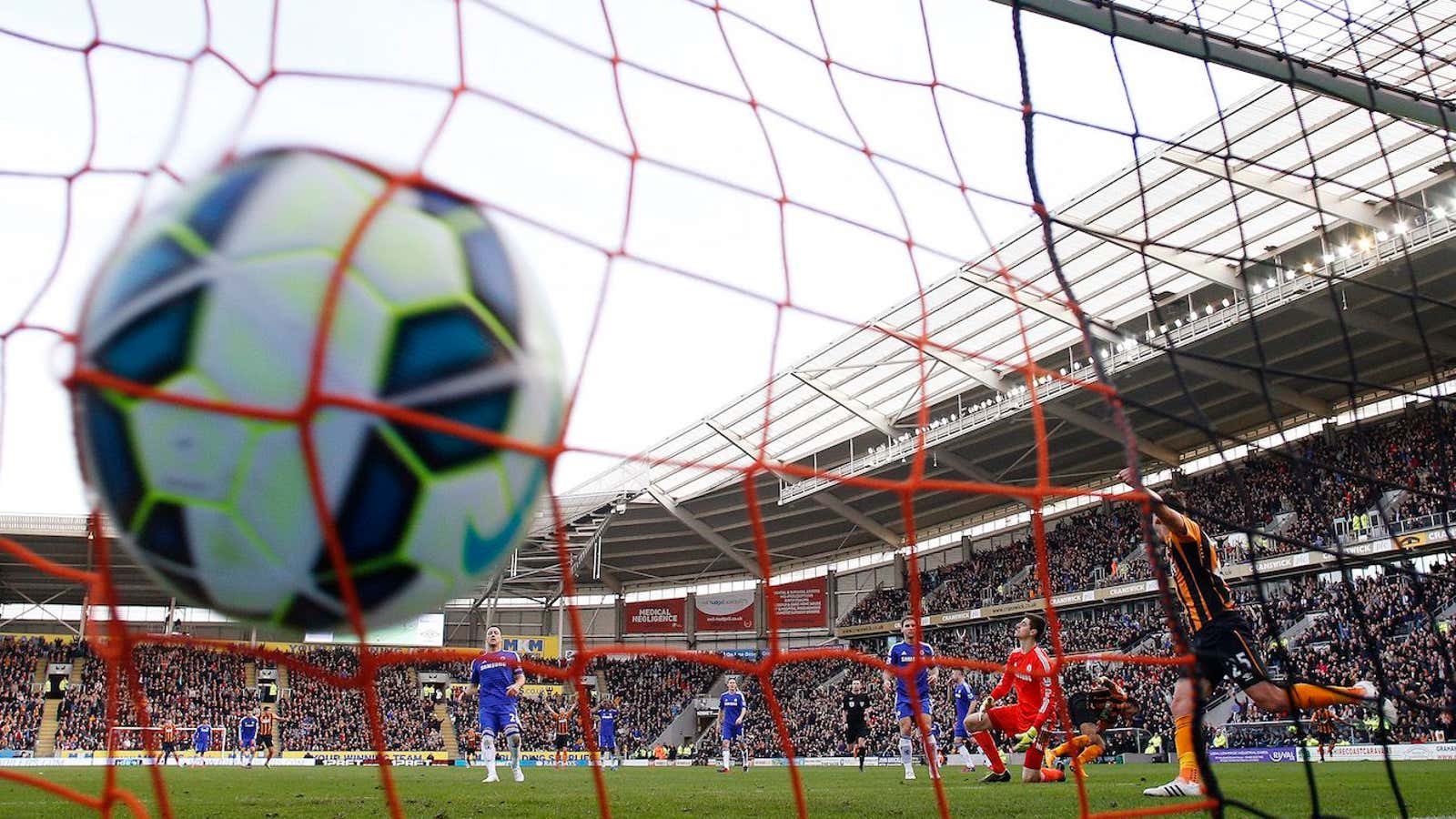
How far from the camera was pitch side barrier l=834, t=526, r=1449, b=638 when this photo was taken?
17438mm

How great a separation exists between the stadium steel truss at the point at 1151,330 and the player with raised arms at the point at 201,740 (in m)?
4.42

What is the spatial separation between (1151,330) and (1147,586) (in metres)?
5.75

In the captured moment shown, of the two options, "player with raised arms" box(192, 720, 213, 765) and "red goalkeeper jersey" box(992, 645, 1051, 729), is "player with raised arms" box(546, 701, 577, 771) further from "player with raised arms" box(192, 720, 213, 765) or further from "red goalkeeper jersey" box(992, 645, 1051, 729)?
"red goalkeeper jersey" box(992, 645, 1051, 729)

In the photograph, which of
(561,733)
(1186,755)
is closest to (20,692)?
(561,733)

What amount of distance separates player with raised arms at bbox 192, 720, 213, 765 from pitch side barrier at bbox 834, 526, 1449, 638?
16.2 metres

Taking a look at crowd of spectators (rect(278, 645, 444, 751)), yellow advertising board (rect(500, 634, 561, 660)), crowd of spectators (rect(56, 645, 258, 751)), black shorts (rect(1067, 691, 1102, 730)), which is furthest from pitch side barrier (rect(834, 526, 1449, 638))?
crowd of spectators (rect(56, 645, 258, 751))

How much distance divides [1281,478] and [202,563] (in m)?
23.5

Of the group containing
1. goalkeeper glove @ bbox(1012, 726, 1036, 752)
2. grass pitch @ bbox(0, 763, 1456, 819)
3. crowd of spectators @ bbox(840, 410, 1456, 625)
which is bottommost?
grass pitch @ bbox(0, 763, 1456, 819)

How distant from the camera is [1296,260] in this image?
18.9 meters

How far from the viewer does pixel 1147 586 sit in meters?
23.5

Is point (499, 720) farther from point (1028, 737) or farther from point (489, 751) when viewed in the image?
point (1028, 737)

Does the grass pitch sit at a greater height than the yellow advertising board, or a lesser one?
lesser

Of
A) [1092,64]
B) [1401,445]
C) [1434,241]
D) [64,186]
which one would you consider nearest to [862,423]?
[1401,445]

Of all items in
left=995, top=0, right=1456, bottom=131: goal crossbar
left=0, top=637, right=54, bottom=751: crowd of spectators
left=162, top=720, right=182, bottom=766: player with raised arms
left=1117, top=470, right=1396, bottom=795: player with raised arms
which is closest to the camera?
left=995, top=0, right=1456, bottom=131: goal crossbar
